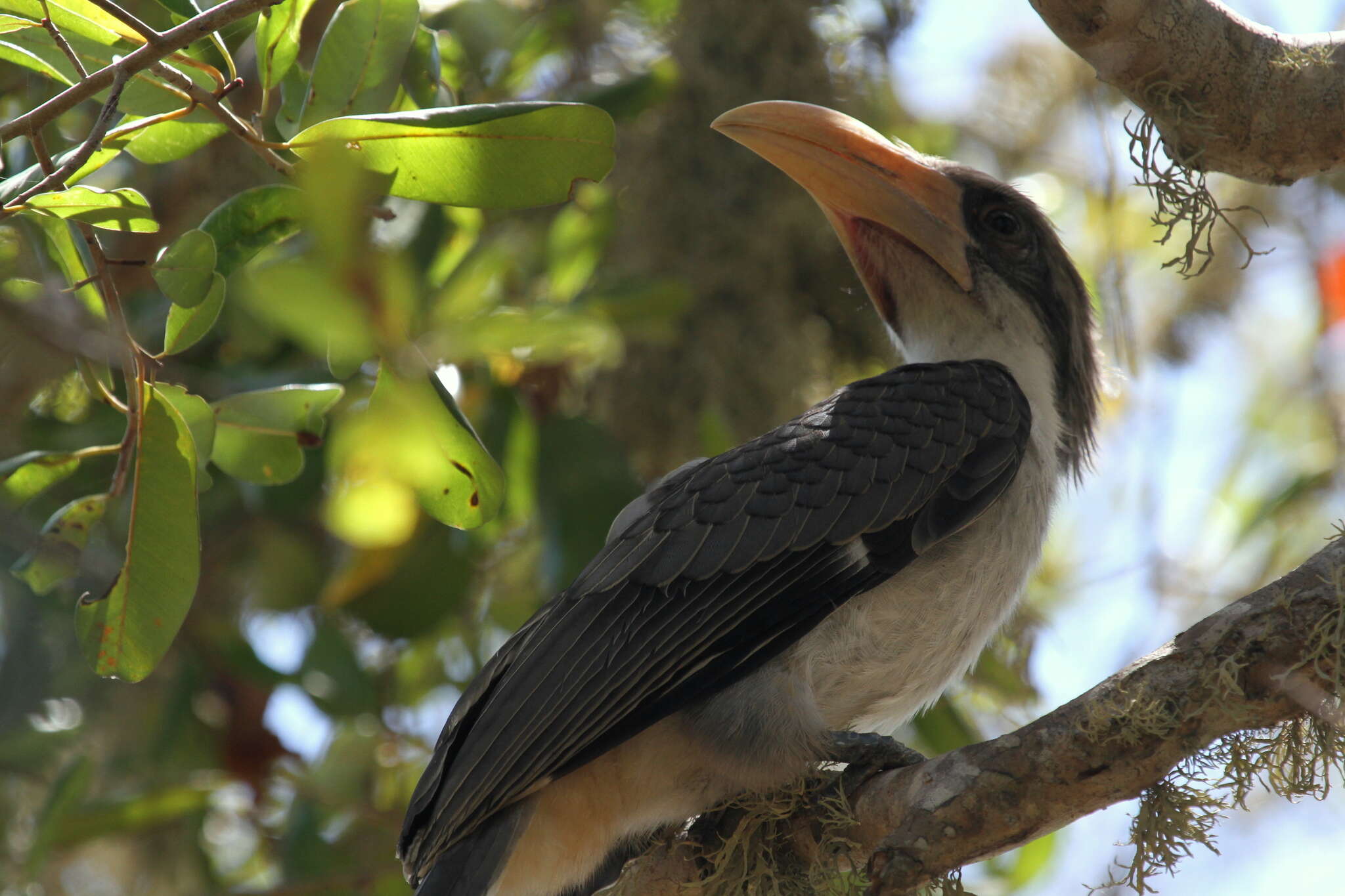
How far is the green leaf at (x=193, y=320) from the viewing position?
6.90 ft

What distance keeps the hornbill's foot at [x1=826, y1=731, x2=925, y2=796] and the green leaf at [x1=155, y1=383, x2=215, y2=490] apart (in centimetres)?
138

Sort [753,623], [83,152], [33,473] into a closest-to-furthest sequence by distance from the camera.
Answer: [83,152], [33,473], [753,623]

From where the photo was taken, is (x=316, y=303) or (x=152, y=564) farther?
(x=152, y=564)

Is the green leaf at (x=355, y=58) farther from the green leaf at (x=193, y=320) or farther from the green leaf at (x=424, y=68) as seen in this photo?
the green leaf at (x=193, y=320)

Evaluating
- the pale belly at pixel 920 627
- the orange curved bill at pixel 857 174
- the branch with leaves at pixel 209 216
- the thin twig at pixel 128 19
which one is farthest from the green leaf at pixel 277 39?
the pale belly at pixel 920 627

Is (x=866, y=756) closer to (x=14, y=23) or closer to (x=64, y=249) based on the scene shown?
(x=64, y=249)

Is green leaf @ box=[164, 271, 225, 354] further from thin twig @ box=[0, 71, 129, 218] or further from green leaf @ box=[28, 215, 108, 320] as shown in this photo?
thin twig @ box=[0, 71, 129, 218]

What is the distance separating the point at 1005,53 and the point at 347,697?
4.23 metres

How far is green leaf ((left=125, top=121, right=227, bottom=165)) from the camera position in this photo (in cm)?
235

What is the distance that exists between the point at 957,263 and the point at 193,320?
2215 millimetres

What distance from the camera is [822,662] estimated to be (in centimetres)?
281

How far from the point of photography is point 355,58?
2.33 metres

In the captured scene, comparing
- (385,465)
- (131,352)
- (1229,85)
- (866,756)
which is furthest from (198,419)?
(1229,85)

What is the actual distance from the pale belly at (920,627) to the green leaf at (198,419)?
4.27 ft
